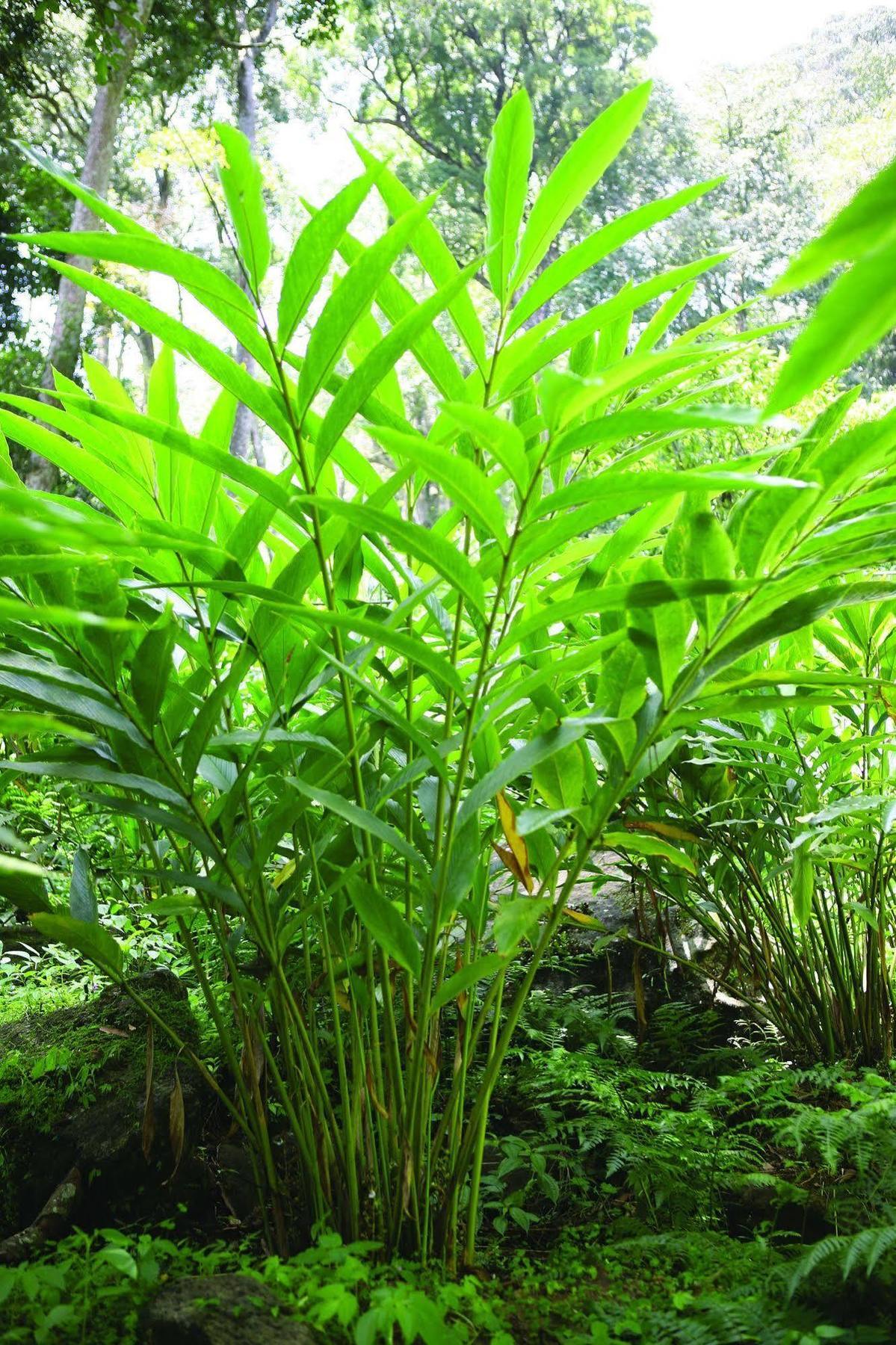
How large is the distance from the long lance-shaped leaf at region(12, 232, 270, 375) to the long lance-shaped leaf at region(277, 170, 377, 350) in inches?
0.9

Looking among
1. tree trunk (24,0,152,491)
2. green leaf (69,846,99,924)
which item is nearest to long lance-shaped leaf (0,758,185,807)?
green leaf (69,846,99,924)

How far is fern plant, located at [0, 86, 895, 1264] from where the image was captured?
557 mm

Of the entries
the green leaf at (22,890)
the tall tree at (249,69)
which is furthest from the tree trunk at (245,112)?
the green leaf at (22,890)

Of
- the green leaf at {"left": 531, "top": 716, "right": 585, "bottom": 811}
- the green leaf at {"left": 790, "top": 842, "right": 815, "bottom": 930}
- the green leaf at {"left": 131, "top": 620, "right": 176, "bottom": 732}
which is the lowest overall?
the green leaf at {"left": 790, "top": 842, "right": 815, "bottom": 930}

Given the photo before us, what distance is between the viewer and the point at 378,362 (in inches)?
23.3

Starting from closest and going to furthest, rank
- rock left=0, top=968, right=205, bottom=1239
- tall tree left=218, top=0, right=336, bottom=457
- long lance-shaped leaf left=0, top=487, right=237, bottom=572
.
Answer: long lance-shaped leaf left=0, top=487, right=237, bottom=572, rock left=0, top=968, right=205, bottom=1239, tall tree left=218, top=0, right=336, bottom=457

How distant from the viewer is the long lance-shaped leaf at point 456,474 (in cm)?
48

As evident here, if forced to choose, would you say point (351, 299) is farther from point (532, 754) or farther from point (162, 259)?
point (532, 754)

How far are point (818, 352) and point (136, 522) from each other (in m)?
0.55

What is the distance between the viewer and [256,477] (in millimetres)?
627

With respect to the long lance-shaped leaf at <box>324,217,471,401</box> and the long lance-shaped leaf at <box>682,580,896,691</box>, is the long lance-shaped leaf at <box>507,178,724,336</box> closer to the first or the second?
the long lance-shaped leaf at <box>324,217,471,401</box>

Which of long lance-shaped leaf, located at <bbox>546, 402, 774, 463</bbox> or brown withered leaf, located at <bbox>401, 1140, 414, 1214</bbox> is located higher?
long lance-shaped leaf, located at <bbox>546, 402, 774, 463</bbox>

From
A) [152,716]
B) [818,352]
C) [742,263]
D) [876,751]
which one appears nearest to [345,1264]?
[152,716]

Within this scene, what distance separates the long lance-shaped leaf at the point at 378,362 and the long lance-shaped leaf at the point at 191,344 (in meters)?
0.04
